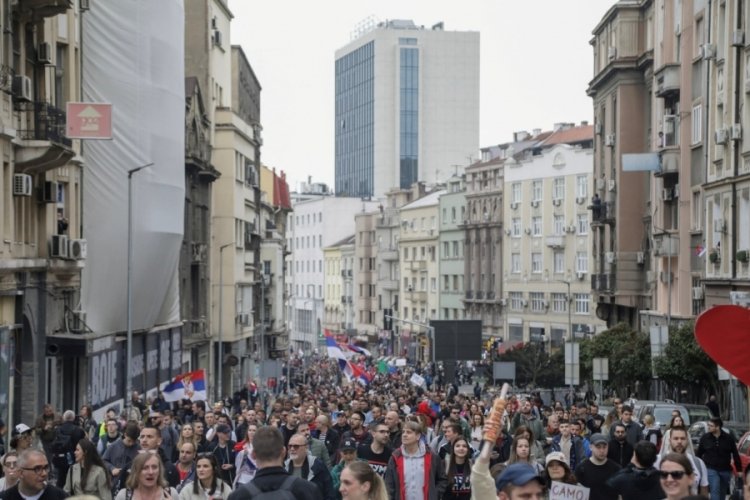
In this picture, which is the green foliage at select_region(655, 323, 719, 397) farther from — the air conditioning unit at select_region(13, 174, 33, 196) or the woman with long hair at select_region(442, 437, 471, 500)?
the woman with long hair at select_region(442, 437, 471, 500)

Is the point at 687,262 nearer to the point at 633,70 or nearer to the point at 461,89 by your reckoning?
the point at 633,70

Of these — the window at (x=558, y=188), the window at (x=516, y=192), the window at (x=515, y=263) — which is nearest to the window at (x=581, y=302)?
the window at (x=558, y=188)

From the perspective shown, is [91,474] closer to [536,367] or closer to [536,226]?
[536,367]

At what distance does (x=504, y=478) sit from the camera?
7.49 m

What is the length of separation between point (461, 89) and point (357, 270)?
40105mm

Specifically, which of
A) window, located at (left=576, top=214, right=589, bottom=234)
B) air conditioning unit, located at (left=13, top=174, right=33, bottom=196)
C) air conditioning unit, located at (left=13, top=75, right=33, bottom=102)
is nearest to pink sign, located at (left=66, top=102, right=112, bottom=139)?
air conditioning unit, located at (left=13, top=174, right=33, bottom=196)

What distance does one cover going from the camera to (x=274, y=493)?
944 cm

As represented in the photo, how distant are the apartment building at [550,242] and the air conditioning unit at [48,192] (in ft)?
195

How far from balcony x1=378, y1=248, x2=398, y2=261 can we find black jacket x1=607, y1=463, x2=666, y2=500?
425 feet

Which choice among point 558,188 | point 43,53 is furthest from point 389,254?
point 43,53

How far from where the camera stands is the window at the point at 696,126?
48.3 metres

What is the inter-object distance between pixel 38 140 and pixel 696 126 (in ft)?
73.9

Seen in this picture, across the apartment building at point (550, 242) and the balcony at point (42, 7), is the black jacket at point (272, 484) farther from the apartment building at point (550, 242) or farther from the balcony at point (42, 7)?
the apartment building at point (550, 242)

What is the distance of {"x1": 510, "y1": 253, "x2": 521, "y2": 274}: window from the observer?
109312mm
